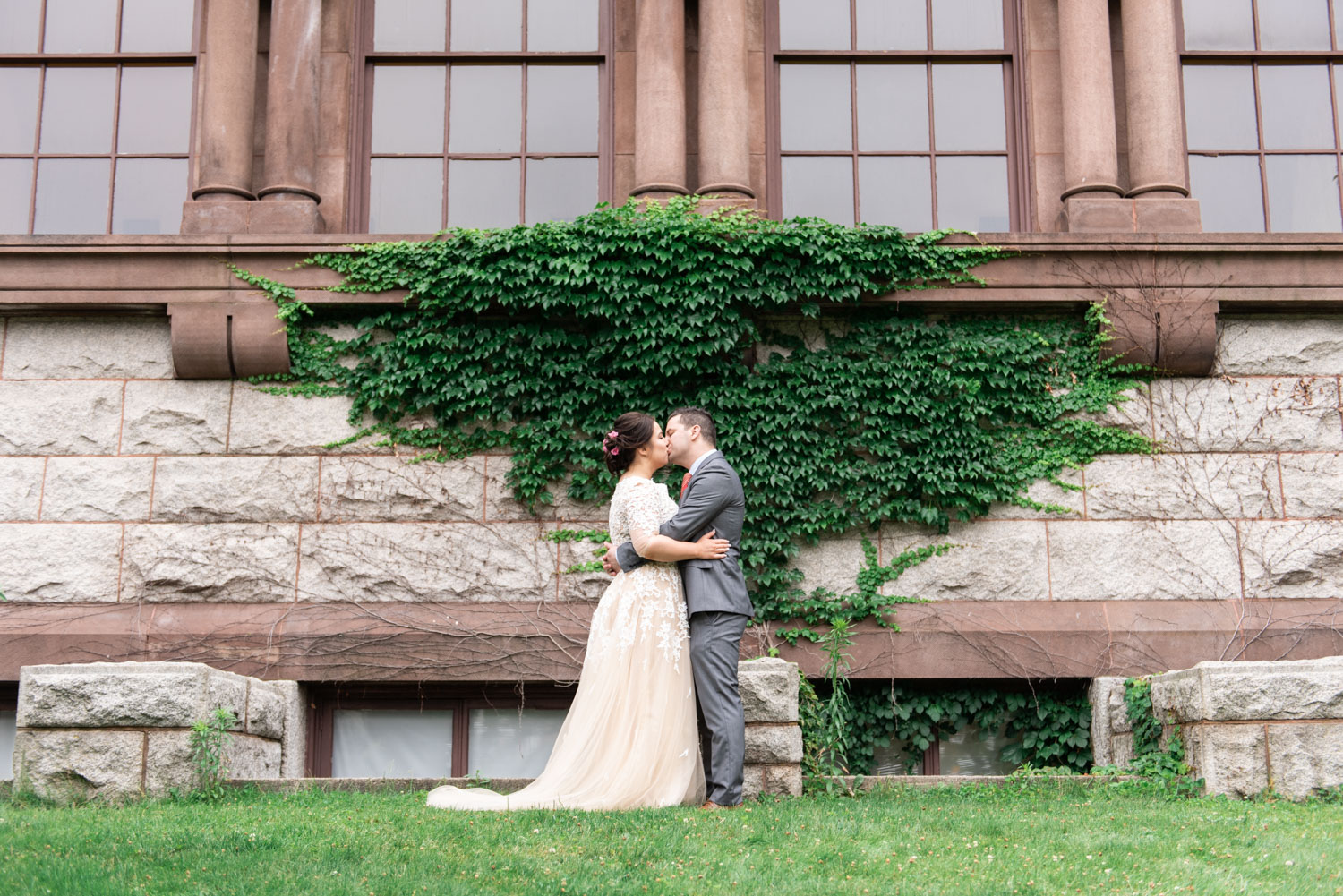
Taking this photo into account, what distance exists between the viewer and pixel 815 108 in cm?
1080

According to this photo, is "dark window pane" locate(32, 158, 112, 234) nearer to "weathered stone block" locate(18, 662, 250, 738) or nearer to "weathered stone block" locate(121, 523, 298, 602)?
"weathered stone block" locate(121, 523, 298, 602)

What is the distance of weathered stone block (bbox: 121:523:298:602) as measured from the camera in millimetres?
9547

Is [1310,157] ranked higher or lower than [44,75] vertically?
lower

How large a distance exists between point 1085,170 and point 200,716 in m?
7.50

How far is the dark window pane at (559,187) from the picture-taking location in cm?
1060

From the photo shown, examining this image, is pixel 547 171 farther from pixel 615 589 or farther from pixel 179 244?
pixel 615 589

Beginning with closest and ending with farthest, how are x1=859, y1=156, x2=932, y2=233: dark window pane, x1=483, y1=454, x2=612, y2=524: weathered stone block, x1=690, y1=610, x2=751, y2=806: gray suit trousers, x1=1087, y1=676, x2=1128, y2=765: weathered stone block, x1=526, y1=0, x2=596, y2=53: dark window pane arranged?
x1=690, y1=610, x2=751, y2=806: gray suit trousers, x1=1087, y1=676, x2=1128, y2=765: weathered stone block, x1=483, y1=454, x2=612, y2=524: weathered stone block, x1=859, y1=156, x2=932, y2=233: dark window pane, x1=526, y1=0, x2=596, y2=53: dark window pane

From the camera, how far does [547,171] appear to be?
10680 mm

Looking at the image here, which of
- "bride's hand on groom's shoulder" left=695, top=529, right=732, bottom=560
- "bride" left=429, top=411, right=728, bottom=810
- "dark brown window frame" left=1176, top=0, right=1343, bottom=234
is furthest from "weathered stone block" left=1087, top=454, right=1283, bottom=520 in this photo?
"bride" left=429, top=411, right=728, bottom=810

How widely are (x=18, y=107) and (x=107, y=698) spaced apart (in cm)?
607

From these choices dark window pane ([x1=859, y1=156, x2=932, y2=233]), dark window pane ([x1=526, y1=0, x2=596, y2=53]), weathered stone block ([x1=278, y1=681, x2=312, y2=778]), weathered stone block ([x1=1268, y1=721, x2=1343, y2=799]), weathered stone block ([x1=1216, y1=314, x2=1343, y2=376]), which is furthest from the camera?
dark window pane ([x1=526, y1=0, x2=596, y2=53])

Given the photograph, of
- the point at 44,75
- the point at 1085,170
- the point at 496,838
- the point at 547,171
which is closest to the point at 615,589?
the point at 496,838

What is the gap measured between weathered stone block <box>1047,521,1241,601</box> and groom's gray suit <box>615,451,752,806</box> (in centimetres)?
350

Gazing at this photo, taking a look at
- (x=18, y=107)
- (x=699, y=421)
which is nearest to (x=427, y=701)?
(x=699, y=421)
